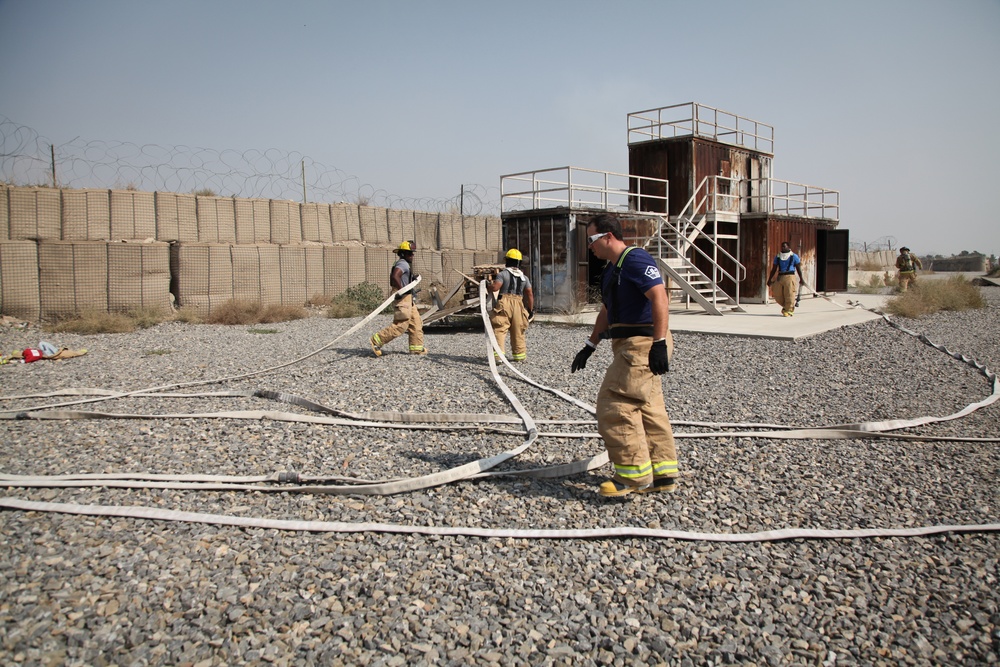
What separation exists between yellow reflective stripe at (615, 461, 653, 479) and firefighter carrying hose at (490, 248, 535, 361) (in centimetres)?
554

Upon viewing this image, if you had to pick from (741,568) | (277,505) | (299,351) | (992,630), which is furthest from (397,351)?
(992,630)

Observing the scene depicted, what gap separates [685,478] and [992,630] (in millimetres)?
1975

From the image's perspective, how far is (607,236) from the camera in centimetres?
434

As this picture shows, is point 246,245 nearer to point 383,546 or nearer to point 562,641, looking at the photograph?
point 383,546

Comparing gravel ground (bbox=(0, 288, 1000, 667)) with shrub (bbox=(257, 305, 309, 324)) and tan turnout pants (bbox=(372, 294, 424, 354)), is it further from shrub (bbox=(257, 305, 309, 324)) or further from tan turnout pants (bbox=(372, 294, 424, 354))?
shrub (bbox=(257, 305, 309, 324))

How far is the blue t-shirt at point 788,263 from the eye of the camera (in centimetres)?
1412

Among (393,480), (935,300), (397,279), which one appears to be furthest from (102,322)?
(935,300)

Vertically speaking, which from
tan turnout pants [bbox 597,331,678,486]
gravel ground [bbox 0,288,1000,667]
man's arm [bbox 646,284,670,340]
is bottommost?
gravel ground [bbox 0,288,1000,667]

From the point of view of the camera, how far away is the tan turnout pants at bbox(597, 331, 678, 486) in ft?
13.4

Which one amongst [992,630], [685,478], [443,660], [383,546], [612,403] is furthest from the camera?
[685,478]

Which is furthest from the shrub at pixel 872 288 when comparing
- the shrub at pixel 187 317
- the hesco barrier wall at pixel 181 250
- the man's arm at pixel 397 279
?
the shrub at pixel 187 317

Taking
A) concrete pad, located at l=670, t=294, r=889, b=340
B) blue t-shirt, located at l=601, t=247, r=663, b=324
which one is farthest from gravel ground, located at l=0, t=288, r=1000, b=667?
concrete pad, located at l=670, t=294, r=889, b=340

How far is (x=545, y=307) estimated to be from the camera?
16.7 meters

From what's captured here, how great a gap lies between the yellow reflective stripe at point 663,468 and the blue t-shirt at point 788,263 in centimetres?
1115
